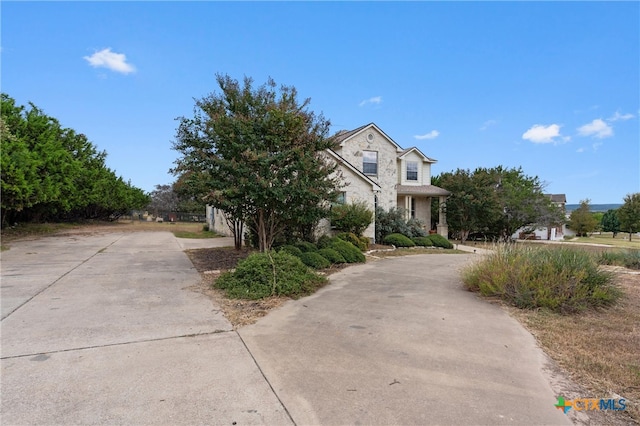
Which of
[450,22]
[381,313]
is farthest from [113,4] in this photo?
[381,313]

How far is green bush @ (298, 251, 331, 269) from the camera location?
10172 mm

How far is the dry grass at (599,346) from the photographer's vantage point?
3293 millimetres

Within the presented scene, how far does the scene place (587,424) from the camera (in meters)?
2.75

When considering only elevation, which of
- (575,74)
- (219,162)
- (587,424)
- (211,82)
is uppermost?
(575,74)

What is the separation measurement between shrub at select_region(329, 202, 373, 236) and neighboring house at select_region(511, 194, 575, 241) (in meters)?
15.9

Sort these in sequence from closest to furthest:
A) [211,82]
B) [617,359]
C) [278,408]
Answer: [278,408]
[617,359]
[211,82]

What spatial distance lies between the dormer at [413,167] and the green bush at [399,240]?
6800 mm

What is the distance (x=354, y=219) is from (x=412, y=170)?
9.90 meters

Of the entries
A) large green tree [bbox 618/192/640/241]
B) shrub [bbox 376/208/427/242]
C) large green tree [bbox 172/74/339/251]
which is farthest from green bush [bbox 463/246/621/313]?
large green tree [bbox 618/192/640/241]

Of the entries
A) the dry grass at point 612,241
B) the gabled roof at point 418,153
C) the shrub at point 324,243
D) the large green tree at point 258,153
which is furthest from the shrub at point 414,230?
the dry grass at point 612,241

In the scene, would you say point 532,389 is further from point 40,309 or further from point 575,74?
point 575,74

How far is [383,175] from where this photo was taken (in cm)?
2134

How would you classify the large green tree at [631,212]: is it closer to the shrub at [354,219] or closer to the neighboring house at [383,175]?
the neighboring house at [383,175]

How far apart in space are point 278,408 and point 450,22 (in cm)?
1309
